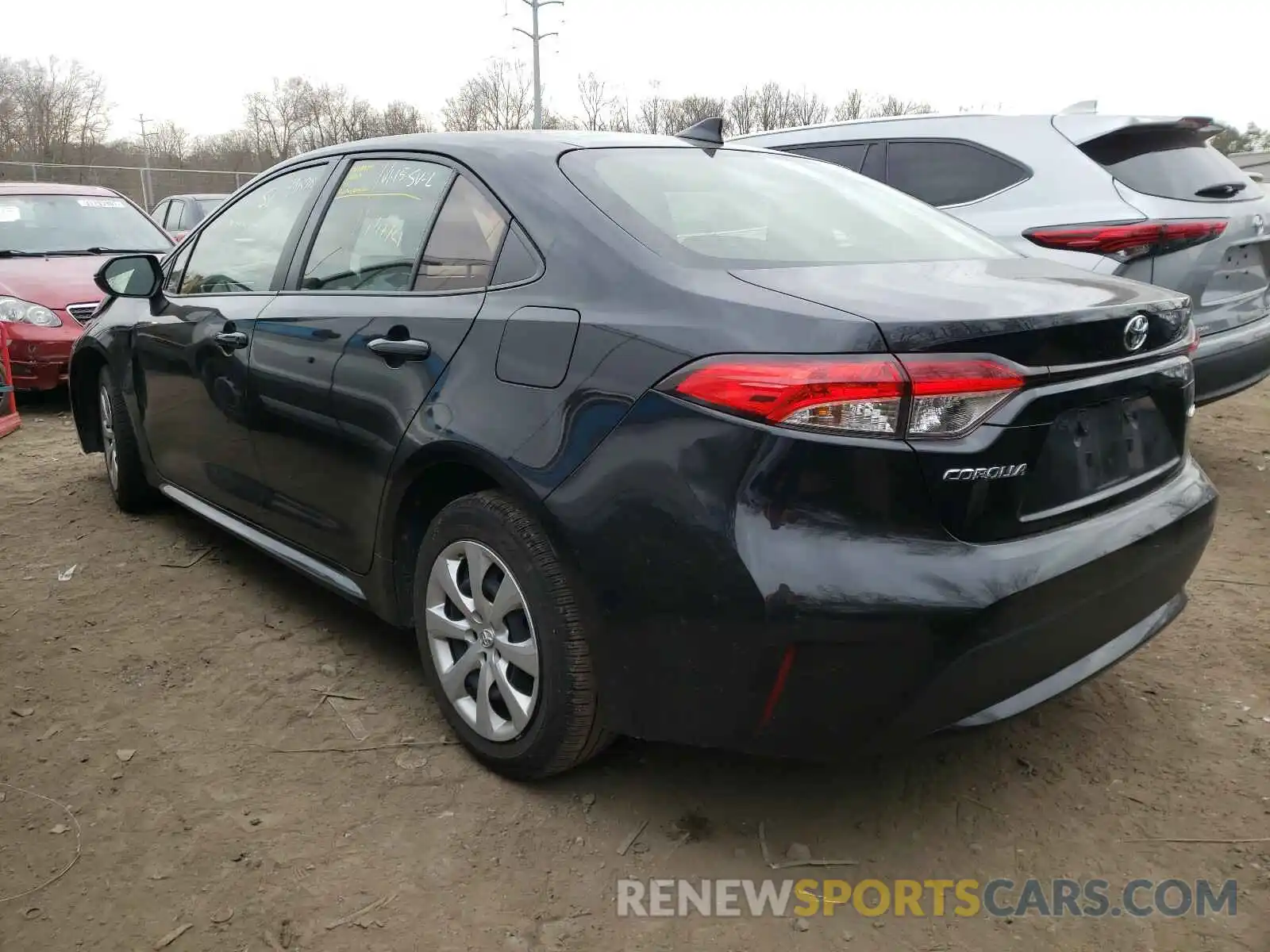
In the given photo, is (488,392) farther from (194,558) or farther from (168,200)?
(168,200)

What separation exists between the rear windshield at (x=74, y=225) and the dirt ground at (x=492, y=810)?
18.1 ft

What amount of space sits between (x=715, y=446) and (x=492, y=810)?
112 cm

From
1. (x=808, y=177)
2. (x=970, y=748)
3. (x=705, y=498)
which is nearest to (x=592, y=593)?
(x=705, y=498)

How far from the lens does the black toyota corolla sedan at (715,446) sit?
1.85 m

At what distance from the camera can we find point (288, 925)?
2047 mm

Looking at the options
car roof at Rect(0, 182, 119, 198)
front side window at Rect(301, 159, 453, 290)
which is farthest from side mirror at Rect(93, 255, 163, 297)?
car roof at Rect(0, 182, 119, 198)

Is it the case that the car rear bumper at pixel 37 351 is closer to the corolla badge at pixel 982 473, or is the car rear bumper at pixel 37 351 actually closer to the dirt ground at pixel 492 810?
the dirt ground at pixel 492 810

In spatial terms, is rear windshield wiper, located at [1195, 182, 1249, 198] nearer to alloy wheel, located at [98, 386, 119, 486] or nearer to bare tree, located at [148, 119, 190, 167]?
alloy wheel, located at [98, 386, 119, 486]

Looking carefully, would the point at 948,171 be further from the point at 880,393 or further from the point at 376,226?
the point at 880,393

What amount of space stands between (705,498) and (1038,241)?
3.22 metres

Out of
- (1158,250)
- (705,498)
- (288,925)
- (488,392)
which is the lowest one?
(288,925)

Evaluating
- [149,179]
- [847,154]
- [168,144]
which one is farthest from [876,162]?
[168,144]

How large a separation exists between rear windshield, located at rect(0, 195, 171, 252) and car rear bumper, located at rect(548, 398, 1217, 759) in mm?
7361

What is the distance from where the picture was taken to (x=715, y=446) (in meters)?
1.89
